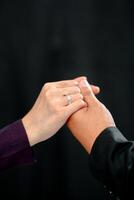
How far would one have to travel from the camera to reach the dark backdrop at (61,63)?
1089mm

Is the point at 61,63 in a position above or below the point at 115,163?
above

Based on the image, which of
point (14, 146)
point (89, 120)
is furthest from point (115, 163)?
point (14, 146)

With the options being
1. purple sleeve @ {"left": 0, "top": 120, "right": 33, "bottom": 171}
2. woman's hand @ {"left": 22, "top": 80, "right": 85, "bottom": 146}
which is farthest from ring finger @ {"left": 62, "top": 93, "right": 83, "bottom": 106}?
purple sleeve @ {"left": 0, "top": 120, "right": 33, "bottom": 171}

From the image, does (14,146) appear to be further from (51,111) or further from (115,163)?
(115,163)

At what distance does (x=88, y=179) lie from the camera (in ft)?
3.73

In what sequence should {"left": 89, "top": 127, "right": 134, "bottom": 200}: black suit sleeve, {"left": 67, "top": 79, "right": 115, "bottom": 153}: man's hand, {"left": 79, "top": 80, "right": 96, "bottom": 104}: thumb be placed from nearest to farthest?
{"left": 89, "top": 127, "right": 134, "bottom": 200}: black suit sleeve, {"left": 67, "top": 79, "right": 115, "bottom": 153}: man's hand, {"left": 79, "top": 80, "right": 96, "bottom": 104}: thumb

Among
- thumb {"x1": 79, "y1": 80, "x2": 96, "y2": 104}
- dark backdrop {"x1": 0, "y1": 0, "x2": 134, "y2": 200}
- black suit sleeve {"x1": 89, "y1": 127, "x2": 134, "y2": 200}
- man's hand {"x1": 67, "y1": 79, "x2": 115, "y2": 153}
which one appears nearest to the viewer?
black suit sleeve {"x1": 89, "y1": 127, "x2": 134, "y2": 200}

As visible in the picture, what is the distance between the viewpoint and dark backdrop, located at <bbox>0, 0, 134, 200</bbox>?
109cm

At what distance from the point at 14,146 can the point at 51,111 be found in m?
0.11

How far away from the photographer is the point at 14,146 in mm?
806

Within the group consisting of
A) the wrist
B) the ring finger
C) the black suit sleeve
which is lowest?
the black suit sleeve

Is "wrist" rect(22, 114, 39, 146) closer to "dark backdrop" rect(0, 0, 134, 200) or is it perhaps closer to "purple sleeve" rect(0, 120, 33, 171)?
"purple sleeve" rect(0, 120, 33, 171)

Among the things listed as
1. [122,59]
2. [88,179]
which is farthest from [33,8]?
[88,179]

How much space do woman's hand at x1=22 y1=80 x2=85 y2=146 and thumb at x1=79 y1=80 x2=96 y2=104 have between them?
2cm
